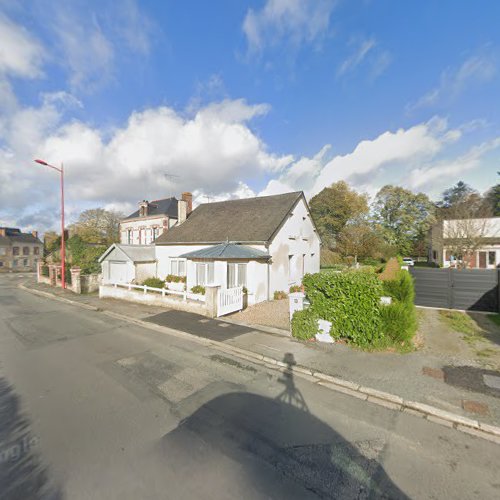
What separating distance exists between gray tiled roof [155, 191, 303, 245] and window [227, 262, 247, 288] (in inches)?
70.1

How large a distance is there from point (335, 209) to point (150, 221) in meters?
27.4

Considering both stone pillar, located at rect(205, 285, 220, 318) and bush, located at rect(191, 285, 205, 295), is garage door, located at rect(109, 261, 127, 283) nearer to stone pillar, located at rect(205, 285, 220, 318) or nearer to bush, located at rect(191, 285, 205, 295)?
bush, located at rect(191, 285, 205, 295)

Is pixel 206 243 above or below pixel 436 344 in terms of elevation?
above

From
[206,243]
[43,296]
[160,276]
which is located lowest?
[43,296]

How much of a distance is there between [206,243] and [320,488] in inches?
545

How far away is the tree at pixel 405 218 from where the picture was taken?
40.7 m

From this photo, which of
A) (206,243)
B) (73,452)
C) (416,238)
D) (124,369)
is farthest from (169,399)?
(416,238)

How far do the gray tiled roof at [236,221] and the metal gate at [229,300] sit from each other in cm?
345

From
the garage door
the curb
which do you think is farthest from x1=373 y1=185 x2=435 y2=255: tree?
the curb

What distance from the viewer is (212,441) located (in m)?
3.76

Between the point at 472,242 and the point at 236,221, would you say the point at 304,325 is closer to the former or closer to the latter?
the point at 236,221

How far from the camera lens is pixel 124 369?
6207mm

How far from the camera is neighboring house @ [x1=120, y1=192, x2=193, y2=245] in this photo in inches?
1031

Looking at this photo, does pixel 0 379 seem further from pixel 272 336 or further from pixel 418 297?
pixel 418 297
